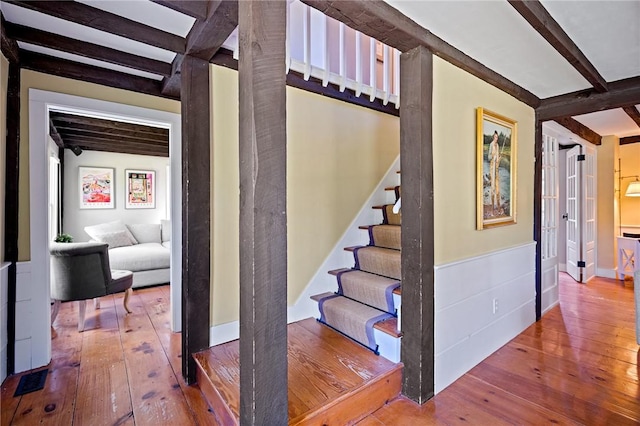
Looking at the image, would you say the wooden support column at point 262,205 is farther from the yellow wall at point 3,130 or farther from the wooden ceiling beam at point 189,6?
the yellow wall at point 3,130

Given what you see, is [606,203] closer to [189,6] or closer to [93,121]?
[189,6]

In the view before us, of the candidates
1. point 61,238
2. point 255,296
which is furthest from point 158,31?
point 61,238

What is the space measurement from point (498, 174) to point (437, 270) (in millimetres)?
1185

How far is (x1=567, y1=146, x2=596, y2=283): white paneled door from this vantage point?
15.6ft

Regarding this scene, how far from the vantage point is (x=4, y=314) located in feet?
7.00

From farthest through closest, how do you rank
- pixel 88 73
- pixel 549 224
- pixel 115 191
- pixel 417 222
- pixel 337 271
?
pixel 115 191, pixel 549 224, pixel 337 271, pixel 88 73, pixel 417 222

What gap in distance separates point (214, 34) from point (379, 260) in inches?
77.8

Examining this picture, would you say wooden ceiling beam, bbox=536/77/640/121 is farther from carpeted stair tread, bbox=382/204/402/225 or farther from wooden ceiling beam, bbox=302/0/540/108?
carpeted stair tread, bbox=382/204/402/225

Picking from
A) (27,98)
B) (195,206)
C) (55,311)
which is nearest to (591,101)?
(195,206)

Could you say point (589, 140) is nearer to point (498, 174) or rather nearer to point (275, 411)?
point (498, 174)

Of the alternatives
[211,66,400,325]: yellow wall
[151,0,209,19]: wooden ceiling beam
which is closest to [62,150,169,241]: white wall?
[211,66,400,325]: yellow wall

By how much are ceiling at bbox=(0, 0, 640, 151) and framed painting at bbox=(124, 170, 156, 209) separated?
12.8ft

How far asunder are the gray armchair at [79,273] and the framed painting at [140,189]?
10.8ft

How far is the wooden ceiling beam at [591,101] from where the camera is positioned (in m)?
2.68
